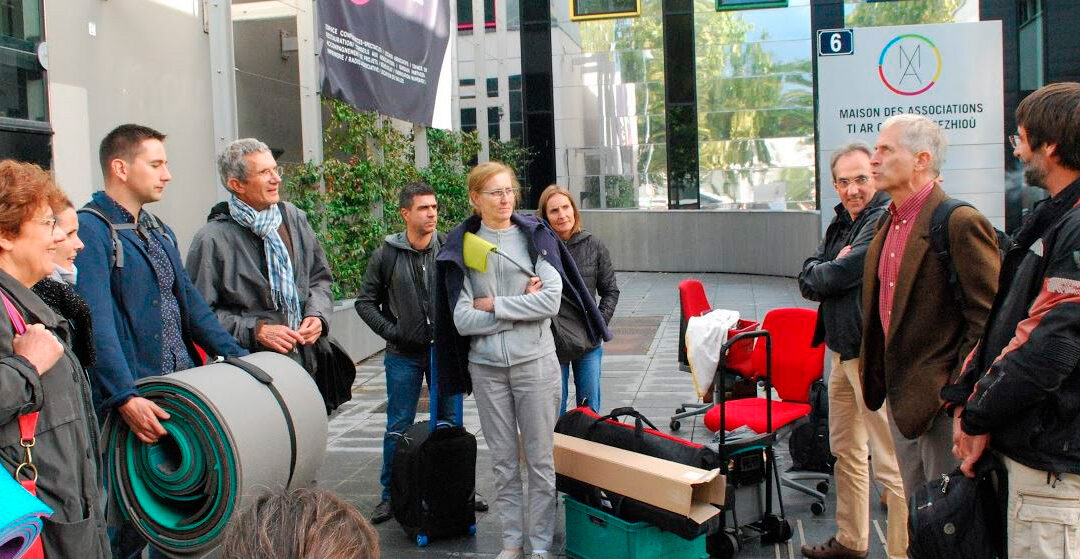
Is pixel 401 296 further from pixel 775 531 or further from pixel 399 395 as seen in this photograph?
pixel 775 531

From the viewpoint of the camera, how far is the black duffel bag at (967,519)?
2.88m

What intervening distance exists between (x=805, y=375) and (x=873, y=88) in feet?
8.02

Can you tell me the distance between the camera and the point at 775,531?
4859 mm

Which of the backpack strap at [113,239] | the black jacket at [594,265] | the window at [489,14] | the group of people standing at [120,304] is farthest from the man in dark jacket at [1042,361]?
the window at [489,14]

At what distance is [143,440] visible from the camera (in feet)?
11.7

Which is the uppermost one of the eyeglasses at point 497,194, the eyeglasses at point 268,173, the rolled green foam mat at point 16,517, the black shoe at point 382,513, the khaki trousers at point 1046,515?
the eyeglasses at point 268,173

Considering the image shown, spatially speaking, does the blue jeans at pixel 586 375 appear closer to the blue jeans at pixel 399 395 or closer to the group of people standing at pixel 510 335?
the group of people standing at pixel 510 335

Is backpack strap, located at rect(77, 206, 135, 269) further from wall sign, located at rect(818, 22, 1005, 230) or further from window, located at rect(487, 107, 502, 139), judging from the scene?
window, located at rect(487, 107, 502, 139)

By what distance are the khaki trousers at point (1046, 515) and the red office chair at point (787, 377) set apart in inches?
107

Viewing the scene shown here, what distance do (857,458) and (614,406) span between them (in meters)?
3.41

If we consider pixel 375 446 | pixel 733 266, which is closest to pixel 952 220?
pixel 375 446

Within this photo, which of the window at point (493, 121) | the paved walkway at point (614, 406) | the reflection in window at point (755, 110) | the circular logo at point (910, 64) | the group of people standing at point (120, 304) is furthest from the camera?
the window at point (493, 121)

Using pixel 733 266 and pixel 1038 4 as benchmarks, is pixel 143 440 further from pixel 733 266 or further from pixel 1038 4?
pixel 1038 4

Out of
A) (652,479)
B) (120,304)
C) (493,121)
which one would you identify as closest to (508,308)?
(652,479)
